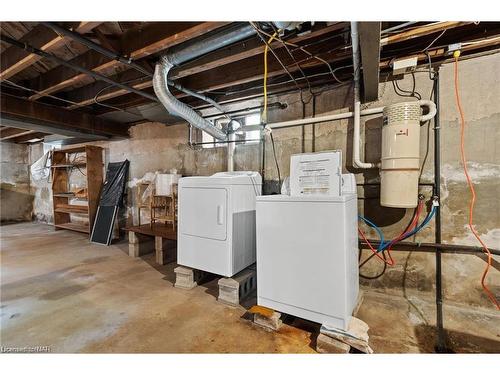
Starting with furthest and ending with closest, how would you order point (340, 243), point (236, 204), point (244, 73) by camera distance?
point (244, 73)
point (236, 204)
point (340, 243)

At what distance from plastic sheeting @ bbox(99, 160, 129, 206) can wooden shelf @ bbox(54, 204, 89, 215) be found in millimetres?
863

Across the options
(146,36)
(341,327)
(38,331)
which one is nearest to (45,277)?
(38,331)

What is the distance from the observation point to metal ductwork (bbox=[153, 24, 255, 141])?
1562 millimetres

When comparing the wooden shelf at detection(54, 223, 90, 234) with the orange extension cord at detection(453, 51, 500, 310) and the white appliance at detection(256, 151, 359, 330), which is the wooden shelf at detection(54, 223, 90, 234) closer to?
the white appliance at detection(256, 151, 359, 330)

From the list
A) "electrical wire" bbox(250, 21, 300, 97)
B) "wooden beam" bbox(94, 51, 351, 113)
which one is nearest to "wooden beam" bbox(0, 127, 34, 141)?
"wooden beam" bbox(94, 51, 351, 113)

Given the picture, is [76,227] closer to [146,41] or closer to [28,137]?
[28,137]

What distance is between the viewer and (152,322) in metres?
1.71

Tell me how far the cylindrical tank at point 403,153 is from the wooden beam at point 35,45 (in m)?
2.36

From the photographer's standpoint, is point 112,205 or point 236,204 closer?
point 236,204

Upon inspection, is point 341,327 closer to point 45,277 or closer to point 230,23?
point 230,23

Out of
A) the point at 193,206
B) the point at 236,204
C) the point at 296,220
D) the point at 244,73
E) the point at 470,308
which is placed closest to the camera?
the point at 296,220

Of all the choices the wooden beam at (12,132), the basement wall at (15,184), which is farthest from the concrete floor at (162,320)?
the basement wall at (15,184)

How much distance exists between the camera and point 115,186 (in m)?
4.34

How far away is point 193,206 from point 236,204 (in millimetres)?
458
